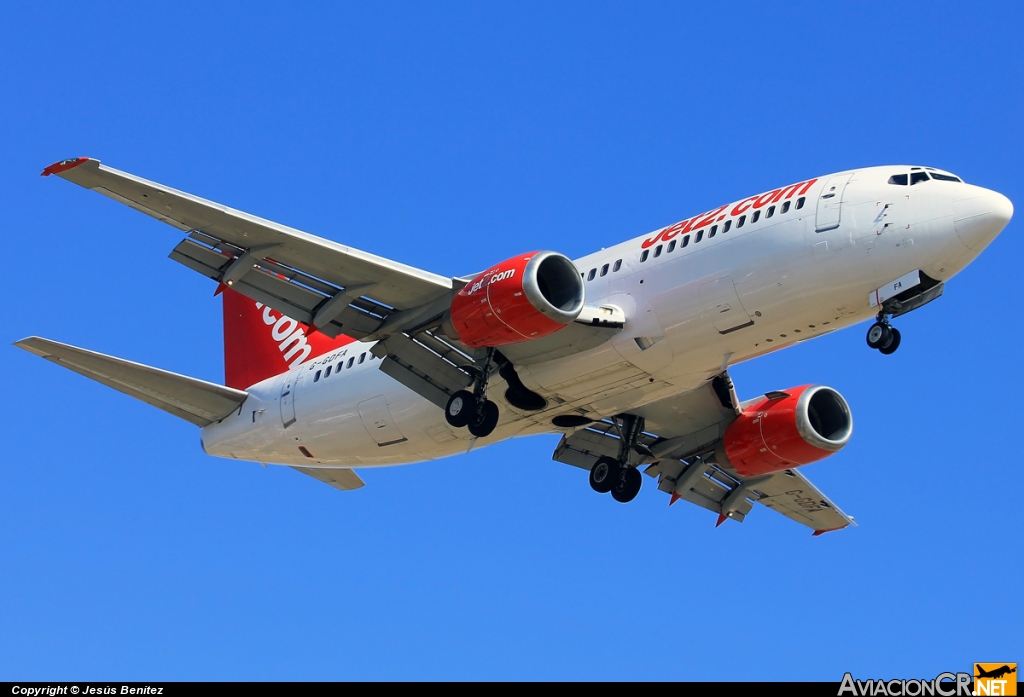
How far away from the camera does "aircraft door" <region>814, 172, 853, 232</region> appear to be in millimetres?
24672

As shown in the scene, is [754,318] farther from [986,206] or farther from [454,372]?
[454,372]

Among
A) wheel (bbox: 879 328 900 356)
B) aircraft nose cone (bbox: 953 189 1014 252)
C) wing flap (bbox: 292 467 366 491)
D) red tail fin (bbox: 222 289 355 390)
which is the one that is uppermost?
red tail fin (bbox: 222 289 355 390)

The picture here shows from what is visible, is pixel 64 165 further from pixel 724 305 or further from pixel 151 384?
pixel 724 305

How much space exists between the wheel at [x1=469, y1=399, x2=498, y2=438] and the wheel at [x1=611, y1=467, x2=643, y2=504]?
16.7 ft

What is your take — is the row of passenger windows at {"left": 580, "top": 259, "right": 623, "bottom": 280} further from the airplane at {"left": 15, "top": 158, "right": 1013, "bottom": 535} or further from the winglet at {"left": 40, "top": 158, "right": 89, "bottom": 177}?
the winglet at {"left": 40, "top": 158, "right": 89, "bottom": 177}

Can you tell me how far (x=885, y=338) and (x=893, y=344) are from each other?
0.62 ft

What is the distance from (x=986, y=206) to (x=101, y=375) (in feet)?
64.7

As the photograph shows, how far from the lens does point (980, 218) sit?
23.6 m

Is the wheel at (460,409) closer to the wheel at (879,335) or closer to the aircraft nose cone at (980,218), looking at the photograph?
the wheel at (879,335)

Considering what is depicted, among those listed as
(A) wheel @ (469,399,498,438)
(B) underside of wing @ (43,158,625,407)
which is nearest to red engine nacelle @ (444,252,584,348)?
(B) underside of wing @ (43,158,625,407)

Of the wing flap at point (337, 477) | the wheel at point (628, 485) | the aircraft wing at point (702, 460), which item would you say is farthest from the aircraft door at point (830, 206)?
the wing flap at point (337, 477)

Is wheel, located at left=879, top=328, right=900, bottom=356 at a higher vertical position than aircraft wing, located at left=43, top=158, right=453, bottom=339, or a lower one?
lower

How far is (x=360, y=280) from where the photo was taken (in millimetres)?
27062

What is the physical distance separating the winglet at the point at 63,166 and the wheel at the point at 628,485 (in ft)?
47.6
